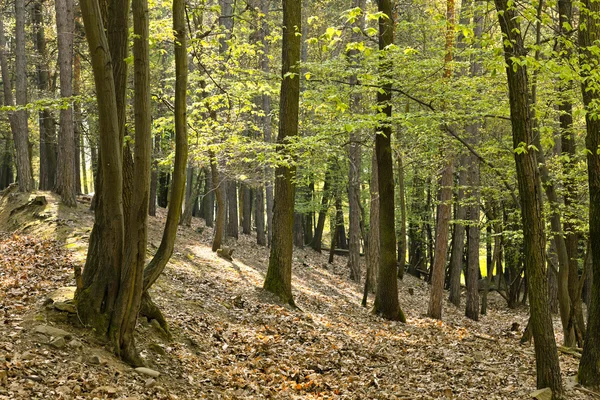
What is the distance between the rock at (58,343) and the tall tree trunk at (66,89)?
36.7ft

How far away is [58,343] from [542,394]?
5.92 m

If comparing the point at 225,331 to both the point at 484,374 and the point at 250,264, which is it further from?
the point at 250,264

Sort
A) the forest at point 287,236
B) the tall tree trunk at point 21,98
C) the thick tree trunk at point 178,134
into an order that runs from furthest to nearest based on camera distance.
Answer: the tall tree trunk at point 21,98 < the thick tree trunk at point 178,134 < the forest at point 287,236

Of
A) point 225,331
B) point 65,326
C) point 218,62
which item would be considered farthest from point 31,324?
point 218,62

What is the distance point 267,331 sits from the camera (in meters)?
9.50

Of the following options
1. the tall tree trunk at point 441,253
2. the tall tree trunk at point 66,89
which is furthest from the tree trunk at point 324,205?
the tall tree trunk at point 66,89

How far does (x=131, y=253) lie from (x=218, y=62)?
8179 millimetres

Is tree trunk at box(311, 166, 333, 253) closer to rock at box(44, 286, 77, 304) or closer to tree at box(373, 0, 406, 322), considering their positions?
tree at box(373, 0, 406, 322)

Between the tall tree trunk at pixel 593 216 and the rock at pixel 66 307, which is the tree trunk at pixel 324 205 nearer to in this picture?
the tall tree trunk at pixel 593 216

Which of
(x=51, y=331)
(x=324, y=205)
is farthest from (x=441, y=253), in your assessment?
(x=324, y=205)

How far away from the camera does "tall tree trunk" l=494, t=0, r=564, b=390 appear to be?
681 centimetres

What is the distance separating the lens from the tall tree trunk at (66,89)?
1589 centimetres

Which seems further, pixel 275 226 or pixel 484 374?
pixel 275 226

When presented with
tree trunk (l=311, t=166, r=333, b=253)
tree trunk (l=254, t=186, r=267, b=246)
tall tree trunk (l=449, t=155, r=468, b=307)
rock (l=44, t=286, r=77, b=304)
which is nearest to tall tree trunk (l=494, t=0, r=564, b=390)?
rock (l=44, t=286, r=77, b=304)
